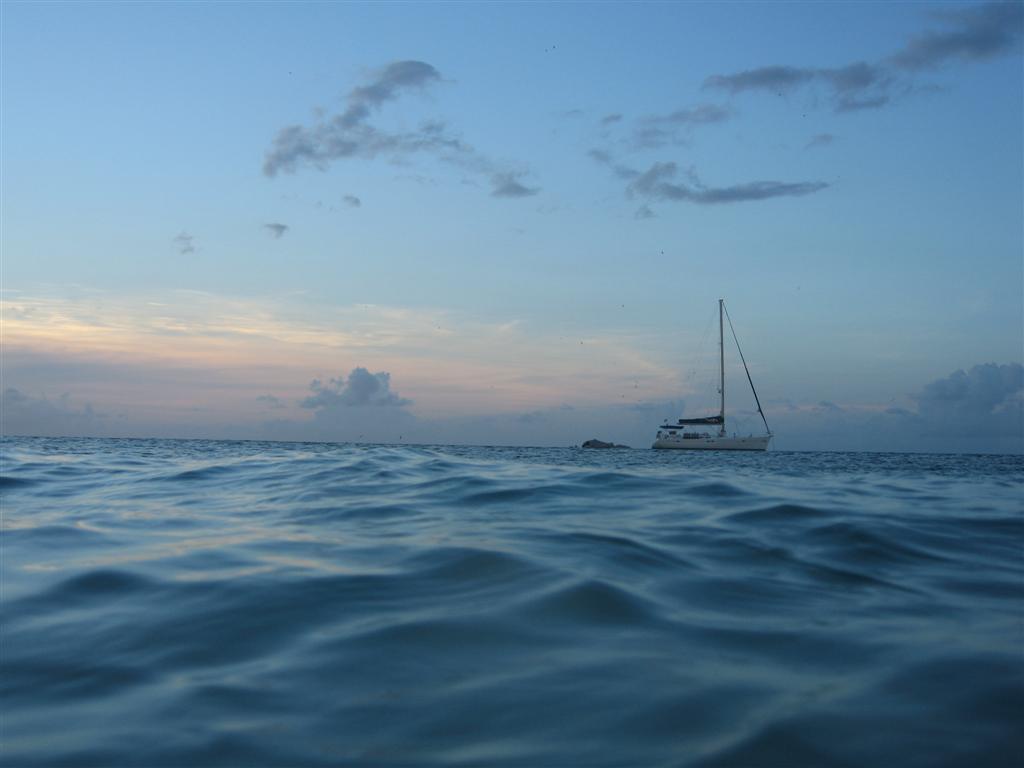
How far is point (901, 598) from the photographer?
5.72 metres

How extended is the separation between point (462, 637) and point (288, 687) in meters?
1.13

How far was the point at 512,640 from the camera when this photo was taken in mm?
4660

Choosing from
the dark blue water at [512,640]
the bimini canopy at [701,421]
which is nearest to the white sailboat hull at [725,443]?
the bimini canopy at [701,421]

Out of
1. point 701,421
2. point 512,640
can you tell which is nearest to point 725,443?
point 701,421

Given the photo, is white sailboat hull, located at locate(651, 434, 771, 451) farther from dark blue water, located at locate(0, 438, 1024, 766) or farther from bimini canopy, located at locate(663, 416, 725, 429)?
dark blue water, located at locate(0, 438, 1024, 766)

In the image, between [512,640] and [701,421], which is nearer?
[512,640]

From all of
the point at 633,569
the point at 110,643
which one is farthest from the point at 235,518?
A: the point at 633,569

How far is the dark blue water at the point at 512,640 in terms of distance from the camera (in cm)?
344

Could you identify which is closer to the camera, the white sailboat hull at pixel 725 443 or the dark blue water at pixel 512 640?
the dark blue water at pixel 512 640

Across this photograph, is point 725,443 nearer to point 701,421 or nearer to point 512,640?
point 701,421

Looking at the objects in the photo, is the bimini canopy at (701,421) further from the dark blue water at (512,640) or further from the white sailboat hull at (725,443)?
the dark blue water at (512,640)

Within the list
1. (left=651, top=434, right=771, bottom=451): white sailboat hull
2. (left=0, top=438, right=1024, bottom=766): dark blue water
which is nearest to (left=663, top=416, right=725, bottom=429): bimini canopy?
(left=651, top=434, right=771, bottom=451): white sailboat hull

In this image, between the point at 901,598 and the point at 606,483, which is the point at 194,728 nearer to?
the point at 901,598

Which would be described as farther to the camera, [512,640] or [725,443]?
[725,443]
